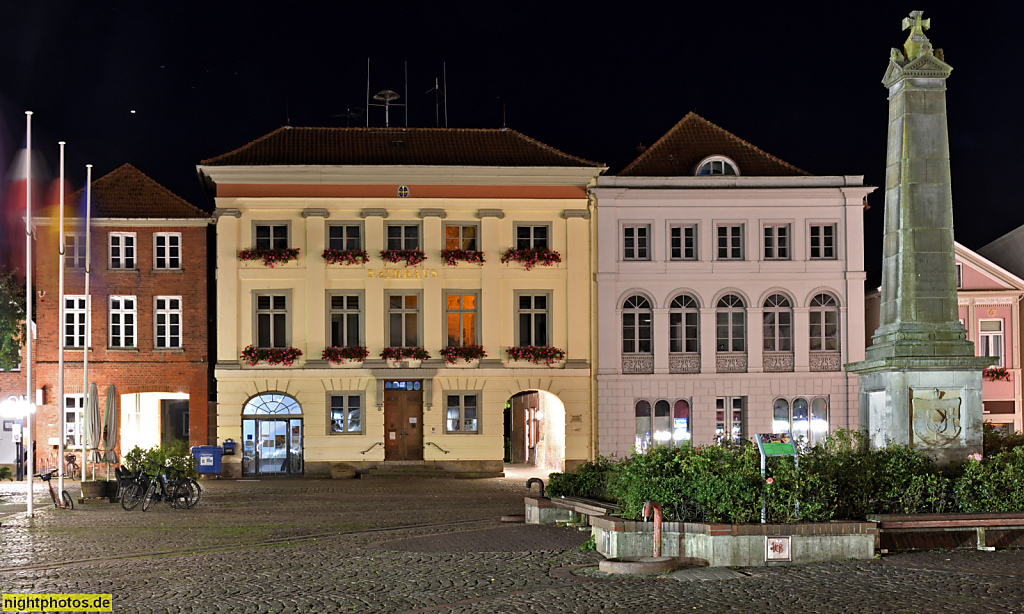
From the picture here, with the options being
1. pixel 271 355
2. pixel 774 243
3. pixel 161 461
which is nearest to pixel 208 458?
pixel 271 355

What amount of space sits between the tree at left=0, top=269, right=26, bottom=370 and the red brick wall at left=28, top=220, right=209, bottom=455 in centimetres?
111

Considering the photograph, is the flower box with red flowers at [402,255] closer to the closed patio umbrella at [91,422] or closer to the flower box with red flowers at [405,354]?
the flower box with red flowers at [405,354]

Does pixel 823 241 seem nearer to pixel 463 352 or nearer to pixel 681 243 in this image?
pixel 681 243

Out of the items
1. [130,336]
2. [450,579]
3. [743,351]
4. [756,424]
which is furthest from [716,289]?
[450,579]

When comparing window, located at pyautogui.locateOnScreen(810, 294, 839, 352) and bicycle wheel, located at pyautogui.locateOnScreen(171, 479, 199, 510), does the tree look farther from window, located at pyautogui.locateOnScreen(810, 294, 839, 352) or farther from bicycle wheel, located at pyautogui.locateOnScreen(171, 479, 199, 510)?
window, located at pyautogui.locateOnScreen(810, 294, 839, 352)

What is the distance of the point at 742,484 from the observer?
15477 mm

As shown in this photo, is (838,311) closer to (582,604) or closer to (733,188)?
(733,188)

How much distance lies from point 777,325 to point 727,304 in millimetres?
1817

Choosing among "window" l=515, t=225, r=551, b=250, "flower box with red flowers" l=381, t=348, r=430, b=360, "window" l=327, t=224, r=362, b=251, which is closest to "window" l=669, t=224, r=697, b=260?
"window" l=515, t=225, r=551, b=250

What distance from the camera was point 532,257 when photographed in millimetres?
38969

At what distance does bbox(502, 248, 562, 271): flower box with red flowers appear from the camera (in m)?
38.9

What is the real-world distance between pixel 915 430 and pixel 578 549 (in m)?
6.11

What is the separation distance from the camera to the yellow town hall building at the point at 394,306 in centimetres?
3847

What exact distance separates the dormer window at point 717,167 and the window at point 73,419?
22.0m
